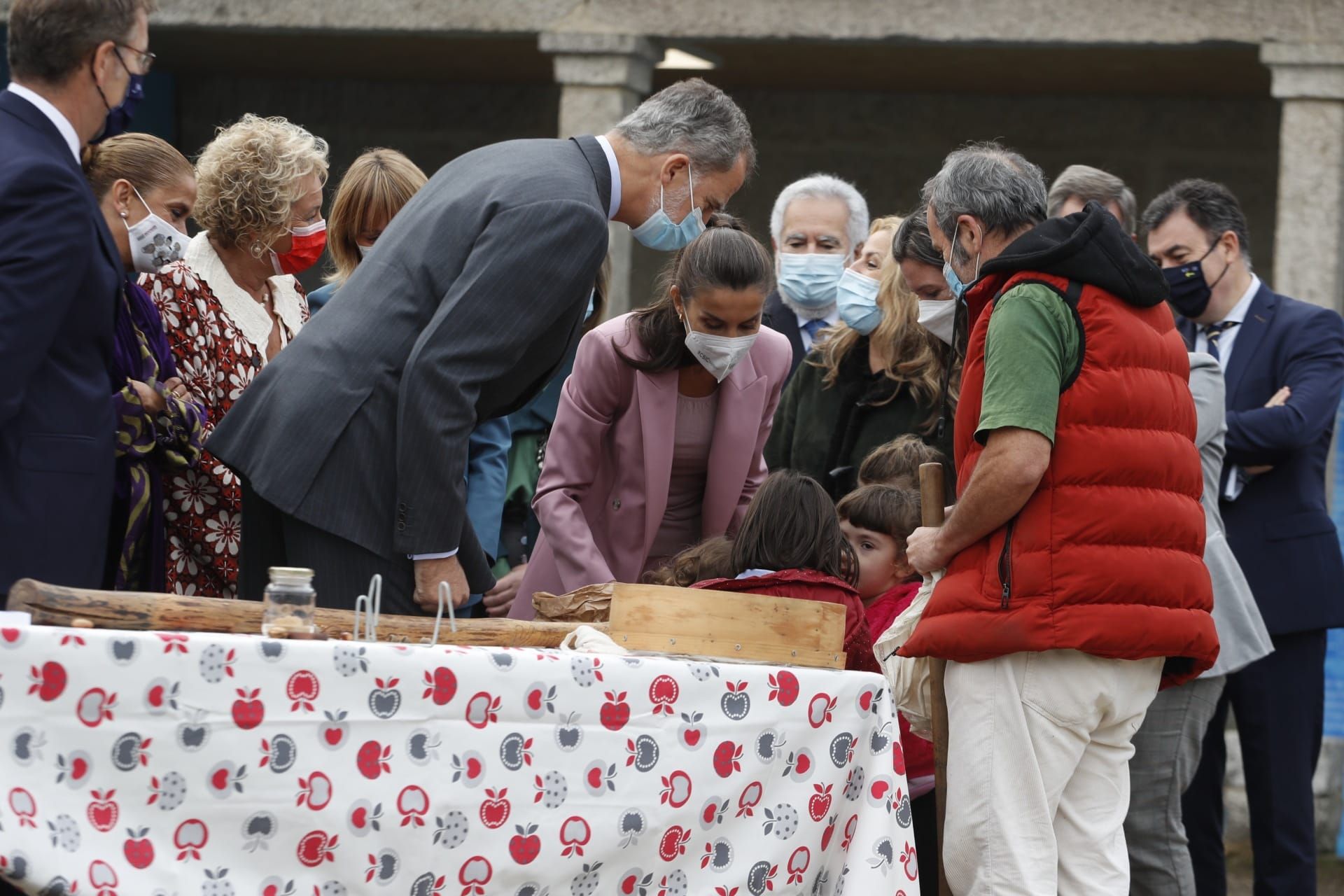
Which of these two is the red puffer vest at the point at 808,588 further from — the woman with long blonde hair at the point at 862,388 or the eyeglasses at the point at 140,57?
the eyeglasses at the point at 140,57

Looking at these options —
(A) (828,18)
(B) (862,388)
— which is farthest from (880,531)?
(A) (828,18)

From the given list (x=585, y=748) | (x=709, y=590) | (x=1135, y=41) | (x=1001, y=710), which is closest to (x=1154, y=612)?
(x=1001, y=710)

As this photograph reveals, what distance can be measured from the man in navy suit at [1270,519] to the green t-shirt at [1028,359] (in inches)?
65.7

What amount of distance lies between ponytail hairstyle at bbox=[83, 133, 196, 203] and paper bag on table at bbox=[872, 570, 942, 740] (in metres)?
1.95

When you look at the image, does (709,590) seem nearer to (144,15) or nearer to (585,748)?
(585,748)

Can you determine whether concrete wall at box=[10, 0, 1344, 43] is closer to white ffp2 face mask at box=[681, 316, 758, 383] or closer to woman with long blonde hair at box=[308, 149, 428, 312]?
woman with long blonde hair at box=[308, 149, 428, 312]

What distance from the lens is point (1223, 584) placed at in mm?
4289

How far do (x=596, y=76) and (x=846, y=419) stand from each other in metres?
3.05

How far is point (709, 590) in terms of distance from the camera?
3016 mm

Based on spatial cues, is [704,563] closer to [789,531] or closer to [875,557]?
[789,531]

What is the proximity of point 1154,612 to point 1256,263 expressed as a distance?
661 centimetres

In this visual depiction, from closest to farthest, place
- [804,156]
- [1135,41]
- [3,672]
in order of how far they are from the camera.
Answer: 1. [3,672]
2. [1135,41]
3. [804,156]

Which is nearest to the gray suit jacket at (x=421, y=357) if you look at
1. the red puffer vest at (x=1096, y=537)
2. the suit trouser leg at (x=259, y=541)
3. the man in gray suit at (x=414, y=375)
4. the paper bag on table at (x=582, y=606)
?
the man in gray suit at (x=414, y=375)

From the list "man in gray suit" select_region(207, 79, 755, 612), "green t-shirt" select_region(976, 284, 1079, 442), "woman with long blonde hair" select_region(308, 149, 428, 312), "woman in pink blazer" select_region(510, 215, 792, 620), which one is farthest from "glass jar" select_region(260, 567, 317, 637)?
"woman with long blonde hair" select_region(308, 149, 428, 312)
